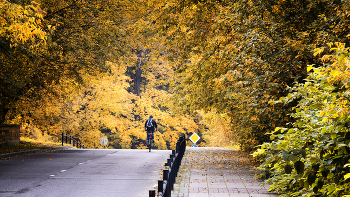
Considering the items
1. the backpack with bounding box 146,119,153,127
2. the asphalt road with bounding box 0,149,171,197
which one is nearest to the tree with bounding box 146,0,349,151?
the asphalt road with bounding box 0,149,171,197

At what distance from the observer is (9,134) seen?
72.6 ft

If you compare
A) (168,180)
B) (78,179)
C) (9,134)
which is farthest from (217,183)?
(9,134)

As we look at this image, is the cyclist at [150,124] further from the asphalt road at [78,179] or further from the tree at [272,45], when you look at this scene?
the tree at [272,45]

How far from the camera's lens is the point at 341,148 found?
4289 mm


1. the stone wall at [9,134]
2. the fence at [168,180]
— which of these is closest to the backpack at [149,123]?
the stone wall at [9,134]

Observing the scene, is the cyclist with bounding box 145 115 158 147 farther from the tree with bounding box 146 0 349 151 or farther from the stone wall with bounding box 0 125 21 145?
the tree with bounding box 146 0 349 151

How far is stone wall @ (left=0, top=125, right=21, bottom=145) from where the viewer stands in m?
21.4

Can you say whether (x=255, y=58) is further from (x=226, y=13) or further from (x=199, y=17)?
(x=199, y=17)

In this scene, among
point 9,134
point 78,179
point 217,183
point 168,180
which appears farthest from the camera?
point 9,134

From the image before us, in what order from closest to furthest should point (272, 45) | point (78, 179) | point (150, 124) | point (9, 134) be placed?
point (272, 45) → point (78, 179) → point (150, 124) → point (9, 134)

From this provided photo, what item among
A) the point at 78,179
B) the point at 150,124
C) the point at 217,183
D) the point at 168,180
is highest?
the point at 150,124

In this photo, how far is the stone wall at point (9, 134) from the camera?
2139 cm

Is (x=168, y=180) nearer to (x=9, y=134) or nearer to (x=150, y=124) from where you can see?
(x=150, y=124)

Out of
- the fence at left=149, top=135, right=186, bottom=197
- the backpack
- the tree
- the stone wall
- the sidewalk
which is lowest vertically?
the sidewalk
